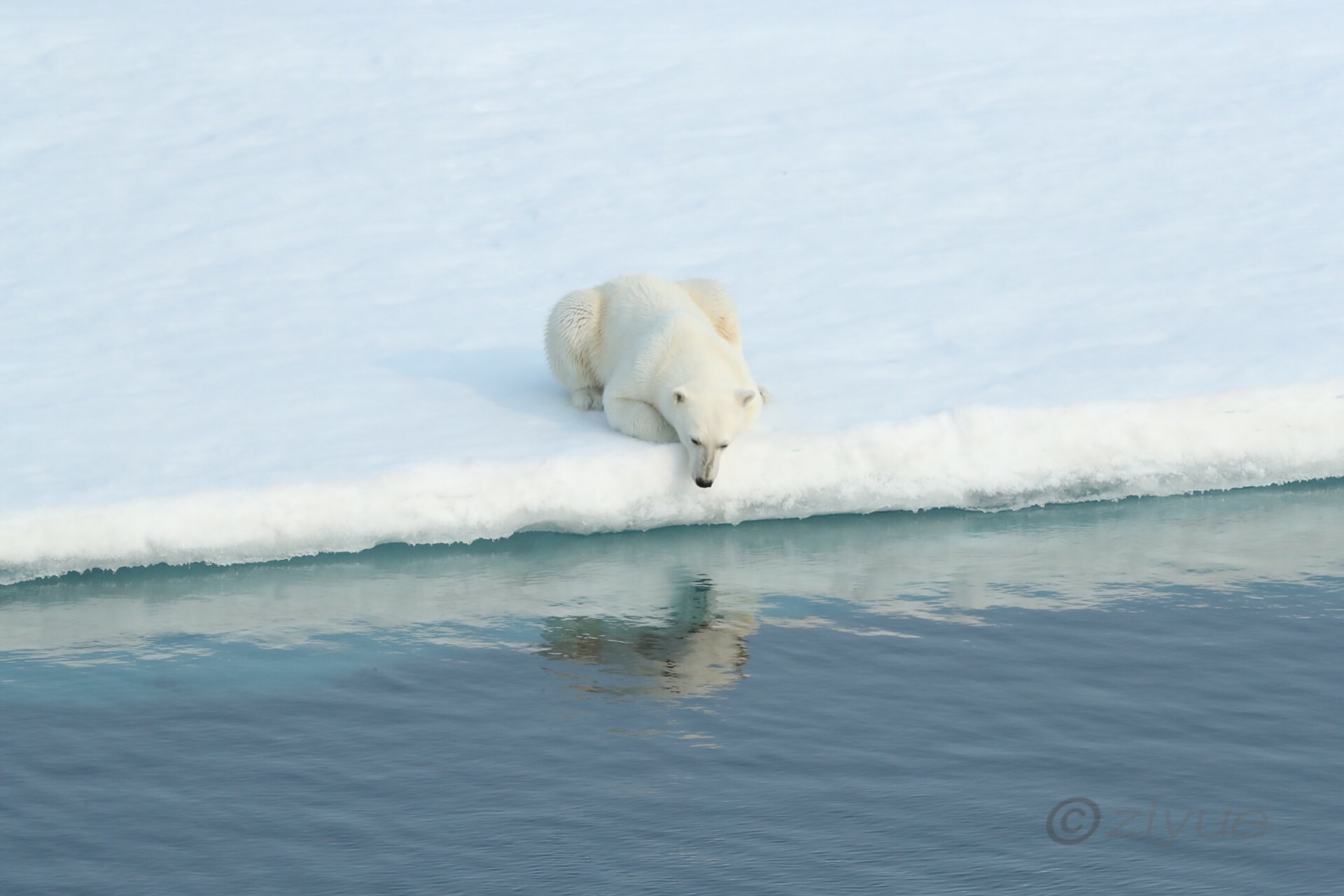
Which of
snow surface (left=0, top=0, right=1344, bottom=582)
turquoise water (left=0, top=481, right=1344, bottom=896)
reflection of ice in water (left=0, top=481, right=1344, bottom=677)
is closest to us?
turquoise water (left=0, top=481, right=1344, bottom=896)

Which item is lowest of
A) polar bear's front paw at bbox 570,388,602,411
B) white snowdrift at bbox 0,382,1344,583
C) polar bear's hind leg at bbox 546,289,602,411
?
white snowdrift at bbox 0,382,1344,583

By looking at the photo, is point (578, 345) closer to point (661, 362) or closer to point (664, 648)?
point (661, 362)

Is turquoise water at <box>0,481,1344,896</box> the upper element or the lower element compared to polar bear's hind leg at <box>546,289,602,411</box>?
lower

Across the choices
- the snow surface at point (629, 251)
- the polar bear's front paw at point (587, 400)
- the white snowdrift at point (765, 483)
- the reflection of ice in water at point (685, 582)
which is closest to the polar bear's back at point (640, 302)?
the polar bear's front paw at point (587, 400)

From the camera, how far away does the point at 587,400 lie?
837 cm

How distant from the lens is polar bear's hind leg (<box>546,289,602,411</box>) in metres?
8.35

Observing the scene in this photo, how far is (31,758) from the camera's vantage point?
17.3 ft

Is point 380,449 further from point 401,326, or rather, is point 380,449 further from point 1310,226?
point 1310,226

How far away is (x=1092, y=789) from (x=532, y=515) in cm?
312

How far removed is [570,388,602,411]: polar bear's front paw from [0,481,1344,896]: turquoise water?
1.11 m

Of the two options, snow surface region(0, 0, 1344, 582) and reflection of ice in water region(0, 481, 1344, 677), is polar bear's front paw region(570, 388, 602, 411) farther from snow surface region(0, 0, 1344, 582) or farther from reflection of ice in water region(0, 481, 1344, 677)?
reflection of ice in water region(0, 481, 1344, 677)

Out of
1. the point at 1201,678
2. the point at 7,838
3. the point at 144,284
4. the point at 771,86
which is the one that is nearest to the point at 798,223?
the point at 771,86

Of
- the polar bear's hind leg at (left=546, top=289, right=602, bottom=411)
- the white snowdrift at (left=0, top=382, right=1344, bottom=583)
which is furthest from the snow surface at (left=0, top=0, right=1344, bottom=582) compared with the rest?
the polar bear's hind leg at (left=546, top=289, right=602, bottom=411)

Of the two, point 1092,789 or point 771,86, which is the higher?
point 771,86
